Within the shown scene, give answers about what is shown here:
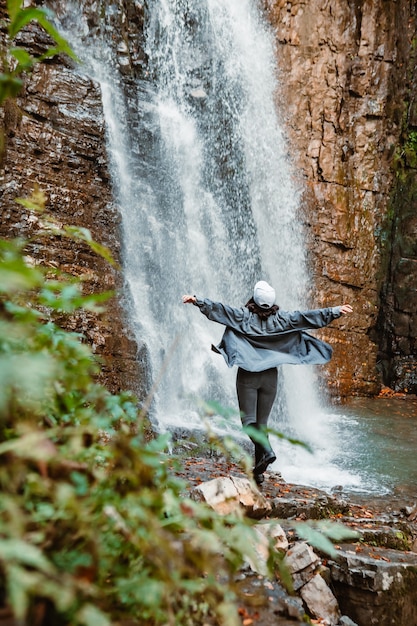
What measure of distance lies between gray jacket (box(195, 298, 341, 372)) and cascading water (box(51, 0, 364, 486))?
3055 mm

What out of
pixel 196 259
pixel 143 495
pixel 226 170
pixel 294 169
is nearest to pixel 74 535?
pixel 143 495

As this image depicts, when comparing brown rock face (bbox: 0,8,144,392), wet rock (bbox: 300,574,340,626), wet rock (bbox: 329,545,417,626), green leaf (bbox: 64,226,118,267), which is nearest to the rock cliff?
brown rock face (bbox: 0,8,144,392)

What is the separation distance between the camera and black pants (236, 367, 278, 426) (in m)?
4.62

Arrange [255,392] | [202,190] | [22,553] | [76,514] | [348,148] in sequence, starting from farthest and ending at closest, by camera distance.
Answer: [348,148] → [202,190] → [255,392] → [76,514] → [22,553]

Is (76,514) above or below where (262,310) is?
below

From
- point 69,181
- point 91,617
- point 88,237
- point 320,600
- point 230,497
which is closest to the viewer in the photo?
point 91,617

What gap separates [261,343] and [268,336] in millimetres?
87

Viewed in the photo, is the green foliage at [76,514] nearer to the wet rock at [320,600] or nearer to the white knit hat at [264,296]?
the wet rock at [320,600]

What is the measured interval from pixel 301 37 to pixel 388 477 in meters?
10.1

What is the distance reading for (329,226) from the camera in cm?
1180

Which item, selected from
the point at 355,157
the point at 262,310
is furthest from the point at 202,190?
the point at 262,310

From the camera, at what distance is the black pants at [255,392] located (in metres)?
4.62

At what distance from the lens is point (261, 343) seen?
4668 mm

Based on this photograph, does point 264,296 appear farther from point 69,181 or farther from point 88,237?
point 69,181
